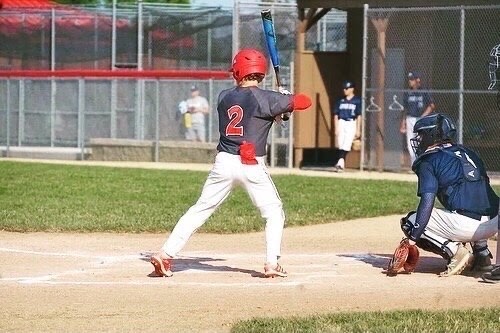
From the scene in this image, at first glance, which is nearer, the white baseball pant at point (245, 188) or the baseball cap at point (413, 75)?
the white baseball pant at point (245, 188)

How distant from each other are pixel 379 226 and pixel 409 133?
8286 millimetres

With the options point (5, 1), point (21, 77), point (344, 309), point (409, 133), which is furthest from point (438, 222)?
point (5, 1)

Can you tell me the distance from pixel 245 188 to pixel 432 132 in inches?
61.2

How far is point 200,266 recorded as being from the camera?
10758mm

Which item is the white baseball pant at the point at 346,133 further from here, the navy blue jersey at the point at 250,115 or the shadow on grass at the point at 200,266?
the navy blue jersey at the point at 250,115

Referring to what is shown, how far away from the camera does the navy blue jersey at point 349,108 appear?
938 inches

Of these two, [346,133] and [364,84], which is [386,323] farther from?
[346,133]

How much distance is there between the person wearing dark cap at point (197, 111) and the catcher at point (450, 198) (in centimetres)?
Result: 1684

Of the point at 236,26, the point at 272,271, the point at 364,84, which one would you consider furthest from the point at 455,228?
the point at 236,26

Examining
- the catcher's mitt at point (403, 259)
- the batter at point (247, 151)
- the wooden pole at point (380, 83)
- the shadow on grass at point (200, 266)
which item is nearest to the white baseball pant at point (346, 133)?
the wooden pole at point (380, 83)

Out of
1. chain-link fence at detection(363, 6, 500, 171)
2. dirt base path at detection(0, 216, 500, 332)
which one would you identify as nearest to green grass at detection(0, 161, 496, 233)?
dirt base path at detection(0, 216, 500, 332)

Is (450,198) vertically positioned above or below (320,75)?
below

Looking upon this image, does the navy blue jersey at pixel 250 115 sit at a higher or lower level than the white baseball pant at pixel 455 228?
higher

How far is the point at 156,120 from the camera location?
1067 inches
